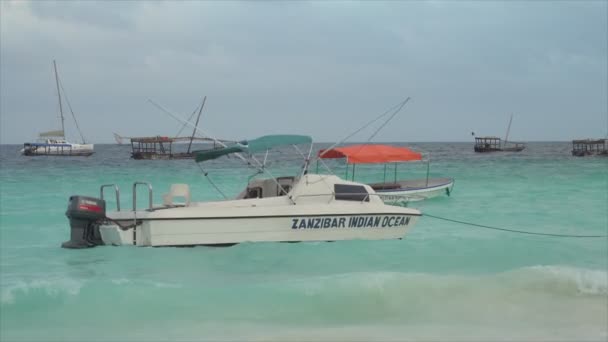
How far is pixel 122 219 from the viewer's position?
1129cm

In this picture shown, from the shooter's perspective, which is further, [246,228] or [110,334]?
[246,228]

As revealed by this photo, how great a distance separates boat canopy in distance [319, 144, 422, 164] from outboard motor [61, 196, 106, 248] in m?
7.98

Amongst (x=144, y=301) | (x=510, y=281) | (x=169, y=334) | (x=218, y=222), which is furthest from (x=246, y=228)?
(x=510, y=281)

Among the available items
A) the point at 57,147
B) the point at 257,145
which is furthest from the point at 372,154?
the point at 57,147

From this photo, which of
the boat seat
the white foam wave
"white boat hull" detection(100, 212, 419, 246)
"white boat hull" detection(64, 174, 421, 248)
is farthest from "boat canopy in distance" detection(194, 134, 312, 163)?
the white foam wave

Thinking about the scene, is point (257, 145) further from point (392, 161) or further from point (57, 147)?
point (57, 147)

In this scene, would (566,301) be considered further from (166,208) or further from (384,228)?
(166,208)

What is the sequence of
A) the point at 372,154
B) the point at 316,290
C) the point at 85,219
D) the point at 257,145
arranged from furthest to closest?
the point at 372,154, the point at 257,145, the point at 85,219, the point at 316,290

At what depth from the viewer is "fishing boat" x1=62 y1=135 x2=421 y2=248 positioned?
11.1 metres

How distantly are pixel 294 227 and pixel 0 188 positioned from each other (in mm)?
25082

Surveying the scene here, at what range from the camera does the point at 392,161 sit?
18.3m

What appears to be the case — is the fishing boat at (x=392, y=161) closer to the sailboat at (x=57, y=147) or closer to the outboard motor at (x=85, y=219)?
the outboard motor at (x=85, y=219)

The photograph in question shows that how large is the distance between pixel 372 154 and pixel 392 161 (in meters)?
0.68

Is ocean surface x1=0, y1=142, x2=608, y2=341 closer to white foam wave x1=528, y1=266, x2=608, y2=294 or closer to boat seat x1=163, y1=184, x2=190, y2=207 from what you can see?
white foam wave x1=528, y1=266, x2=608, y2=294
